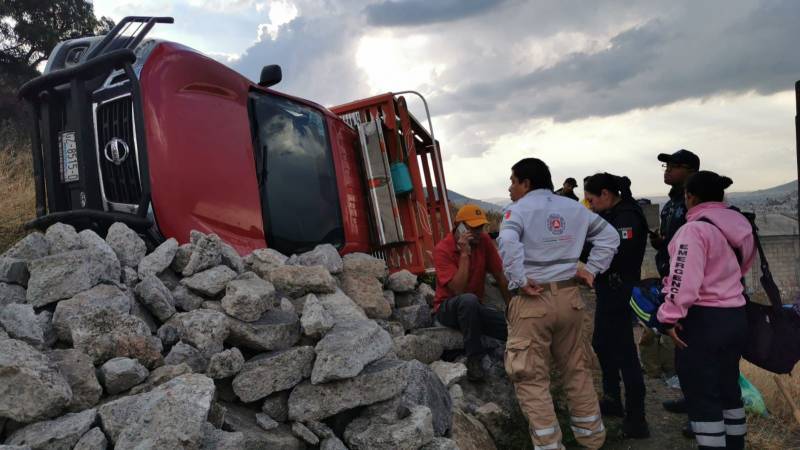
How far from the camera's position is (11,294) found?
3168 millimetres

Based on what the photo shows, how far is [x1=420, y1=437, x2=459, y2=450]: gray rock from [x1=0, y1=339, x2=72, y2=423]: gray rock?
1541 mm

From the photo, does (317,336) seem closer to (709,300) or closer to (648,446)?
(709,300)

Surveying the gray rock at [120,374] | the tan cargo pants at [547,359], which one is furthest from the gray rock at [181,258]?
the tan cargo pants at [547,359]

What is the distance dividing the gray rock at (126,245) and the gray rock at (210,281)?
0.38m

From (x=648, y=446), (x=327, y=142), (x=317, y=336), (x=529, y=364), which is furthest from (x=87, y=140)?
(x=648, y=446)

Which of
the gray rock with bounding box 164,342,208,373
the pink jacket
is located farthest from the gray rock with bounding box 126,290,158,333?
the pink jacket

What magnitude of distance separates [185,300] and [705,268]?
2.58 metres

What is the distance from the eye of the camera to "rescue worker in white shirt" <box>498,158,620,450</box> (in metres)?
3.20

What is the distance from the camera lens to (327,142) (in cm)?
540

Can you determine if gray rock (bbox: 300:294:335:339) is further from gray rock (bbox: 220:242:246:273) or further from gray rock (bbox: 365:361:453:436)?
gray rock (bbox: 220:242:246:273)

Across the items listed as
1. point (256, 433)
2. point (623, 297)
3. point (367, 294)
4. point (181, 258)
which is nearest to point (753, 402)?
point (623, 297)

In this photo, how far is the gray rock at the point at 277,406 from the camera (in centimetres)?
294

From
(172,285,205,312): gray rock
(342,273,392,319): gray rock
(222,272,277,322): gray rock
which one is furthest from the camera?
(342,273,392,319): gray rock

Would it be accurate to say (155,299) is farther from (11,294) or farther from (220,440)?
(220,440)
